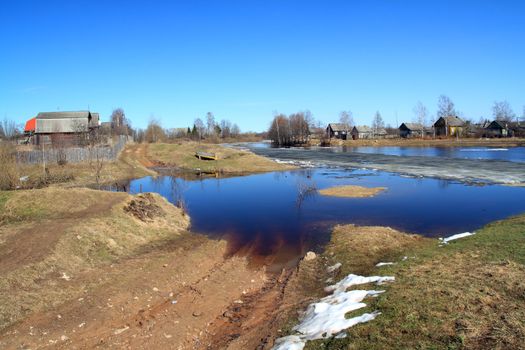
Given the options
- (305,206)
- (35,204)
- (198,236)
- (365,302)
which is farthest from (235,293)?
(305,206)

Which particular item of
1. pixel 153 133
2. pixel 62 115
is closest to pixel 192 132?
pixel 153 133

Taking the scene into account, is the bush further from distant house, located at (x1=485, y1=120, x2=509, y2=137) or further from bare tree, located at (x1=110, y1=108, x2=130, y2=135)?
distant house, located at (x1=485, y1=120, x2=509, y2=137)

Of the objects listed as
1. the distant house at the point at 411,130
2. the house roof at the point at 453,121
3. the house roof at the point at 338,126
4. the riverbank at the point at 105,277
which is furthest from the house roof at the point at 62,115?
the distant house at the point at 411,130

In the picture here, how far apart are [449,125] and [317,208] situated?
115m

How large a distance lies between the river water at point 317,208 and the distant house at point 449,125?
9293cm

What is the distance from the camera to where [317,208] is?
25016 millimetres

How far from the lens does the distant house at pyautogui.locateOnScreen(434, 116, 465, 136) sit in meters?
125

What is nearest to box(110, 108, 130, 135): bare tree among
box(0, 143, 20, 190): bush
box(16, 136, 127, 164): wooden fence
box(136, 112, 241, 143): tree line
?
box(136, 112, 241, 143): tree line

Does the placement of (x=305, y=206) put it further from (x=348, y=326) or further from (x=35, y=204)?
(x=348, y=326)

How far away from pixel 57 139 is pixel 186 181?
96.8 ft

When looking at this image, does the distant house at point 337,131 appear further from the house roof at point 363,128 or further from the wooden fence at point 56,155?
the wooden fence at point 56,155

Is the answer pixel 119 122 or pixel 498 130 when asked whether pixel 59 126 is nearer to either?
pixel 119 122

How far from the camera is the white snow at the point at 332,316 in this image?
24.8 feet

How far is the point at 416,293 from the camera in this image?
854cm
